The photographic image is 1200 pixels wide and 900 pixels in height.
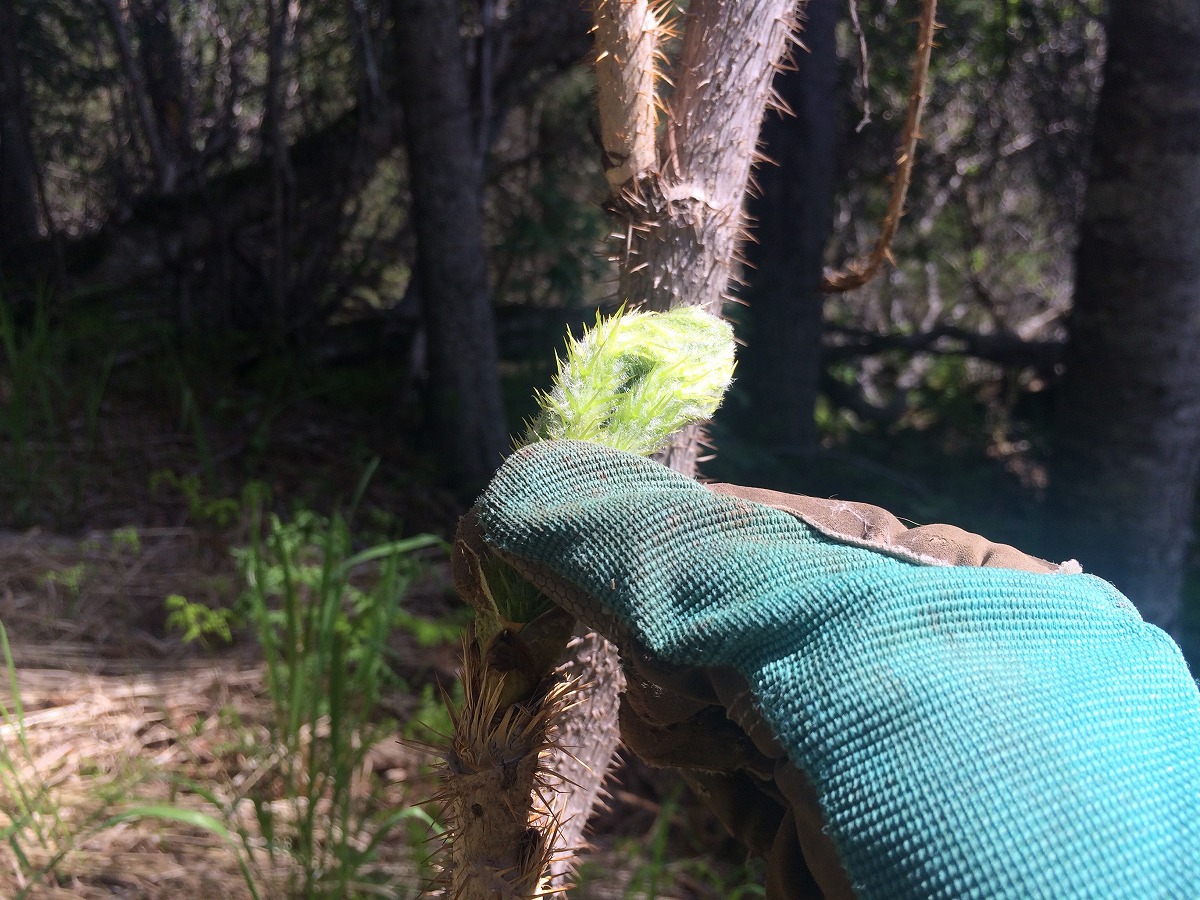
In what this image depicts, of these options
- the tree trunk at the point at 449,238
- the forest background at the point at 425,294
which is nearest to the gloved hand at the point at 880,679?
the forest background at the point at 425,294

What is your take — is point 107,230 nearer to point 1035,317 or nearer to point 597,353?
point 597,353

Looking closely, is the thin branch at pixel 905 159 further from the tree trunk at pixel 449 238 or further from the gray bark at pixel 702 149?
the tree trunk at pixel 449 238

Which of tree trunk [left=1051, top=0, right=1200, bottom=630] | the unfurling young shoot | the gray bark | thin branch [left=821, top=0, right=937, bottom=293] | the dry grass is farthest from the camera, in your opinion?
tree trunk [left=1051, top=0, right=1200, bottom=630]

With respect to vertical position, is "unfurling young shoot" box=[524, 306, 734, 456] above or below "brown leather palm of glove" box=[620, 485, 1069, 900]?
above

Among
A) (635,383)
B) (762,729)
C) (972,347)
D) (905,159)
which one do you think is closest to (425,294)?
(905,159)

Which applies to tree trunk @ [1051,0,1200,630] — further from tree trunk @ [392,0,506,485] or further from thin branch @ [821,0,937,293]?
tree trunk @ [392,0,506,485]

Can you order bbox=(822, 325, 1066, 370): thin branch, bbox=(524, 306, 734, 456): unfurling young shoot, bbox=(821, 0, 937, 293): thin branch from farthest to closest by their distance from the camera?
bbox=(822, 325, 1066, 370): thin branch → bbox=(821, 0, 937, 293): thin branch → bbox=(524, 306, 734, 456): unfurling young shoot

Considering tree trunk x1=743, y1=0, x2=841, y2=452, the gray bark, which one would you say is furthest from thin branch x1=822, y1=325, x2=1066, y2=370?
the gray bark

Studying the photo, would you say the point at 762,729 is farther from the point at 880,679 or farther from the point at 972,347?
the point at 972,347
